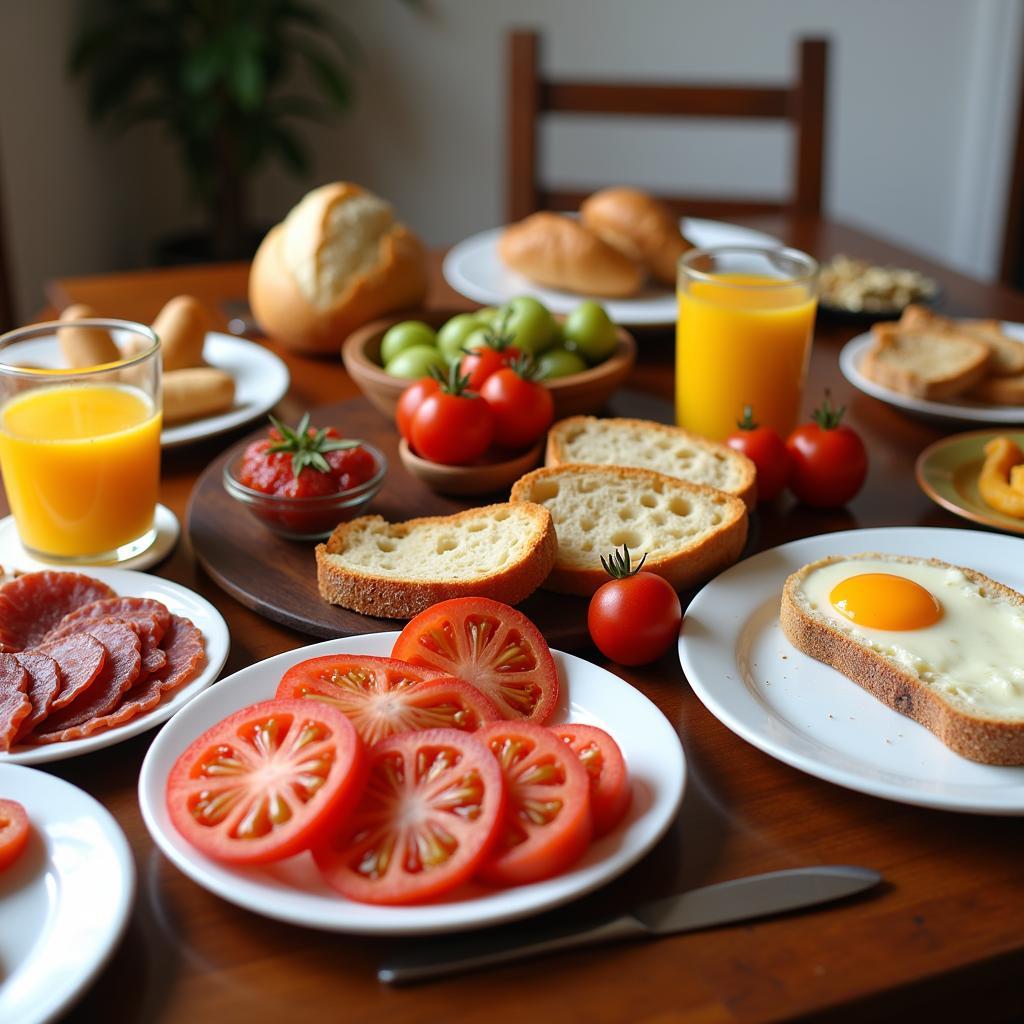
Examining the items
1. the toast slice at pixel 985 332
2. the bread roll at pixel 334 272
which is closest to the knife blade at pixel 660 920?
the toast slice at pixel 985 332

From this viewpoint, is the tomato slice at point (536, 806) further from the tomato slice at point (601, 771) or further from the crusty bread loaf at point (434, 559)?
the crusty bread loaf at point (434, 559)

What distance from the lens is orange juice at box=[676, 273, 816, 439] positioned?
6.66ft

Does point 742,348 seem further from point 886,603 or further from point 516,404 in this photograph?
point 886,603

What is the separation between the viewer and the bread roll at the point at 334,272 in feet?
8.16

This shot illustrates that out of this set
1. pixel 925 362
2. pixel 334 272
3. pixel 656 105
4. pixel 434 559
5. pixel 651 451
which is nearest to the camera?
pixel 434 559

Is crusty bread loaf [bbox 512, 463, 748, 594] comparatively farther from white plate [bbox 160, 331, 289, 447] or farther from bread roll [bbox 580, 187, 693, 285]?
bread roll [bbox 580, 187, 693, 285]

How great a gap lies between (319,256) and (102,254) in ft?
11.3

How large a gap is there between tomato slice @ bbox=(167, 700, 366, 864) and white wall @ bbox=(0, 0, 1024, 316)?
4.42 meters

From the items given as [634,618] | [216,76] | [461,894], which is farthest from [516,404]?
[216,76]

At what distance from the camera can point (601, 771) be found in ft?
3.80

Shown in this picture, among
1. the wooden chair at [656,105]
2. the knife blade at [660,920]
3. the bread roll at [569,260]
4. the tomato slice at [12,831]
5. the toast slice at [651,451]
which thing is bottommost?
the knife blade at [660,920]

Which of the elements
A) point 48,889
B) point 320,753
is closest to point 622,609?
point 320,753

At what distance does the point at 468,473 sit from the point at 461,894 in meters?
0.91

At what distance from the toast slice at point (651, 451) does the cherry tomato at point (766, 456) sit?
2 cm
